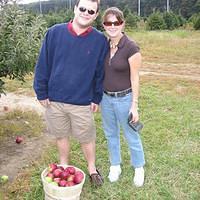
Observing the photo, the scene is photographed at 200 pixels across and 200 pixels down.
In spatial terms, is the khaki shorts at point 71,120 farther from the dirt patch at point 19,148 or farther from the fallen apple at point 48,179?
the dirt patch at point 19,148

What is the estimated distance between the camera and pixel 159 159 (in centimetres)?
413

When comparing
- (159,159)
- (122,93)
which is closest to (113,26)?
(122,93)

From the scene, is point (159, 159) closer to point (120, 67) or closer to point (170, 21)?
point (120, 67)

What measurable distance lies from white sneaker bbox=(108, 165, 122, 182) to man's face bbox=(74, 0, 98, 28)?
1.38 metres

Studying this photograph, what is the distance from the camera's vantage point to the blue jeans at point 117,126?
3334 mm

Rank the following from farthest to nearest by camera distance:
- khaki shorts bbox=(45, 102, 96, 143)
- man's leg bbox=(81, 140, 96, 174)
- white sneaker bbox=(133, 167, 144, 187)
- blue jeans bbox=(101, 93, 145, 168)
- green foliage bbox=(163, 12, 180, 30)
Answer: green foliage bbox=(163, 12, 180, 30) < white sneaker bbox=(133, 167, 144, 187) < man's leg bbox=(81, 140, 96, 174) < blue jeans bbox=(101, 93, 145, 168) < khaki shorts bbox=(45, 102, 96, 143)

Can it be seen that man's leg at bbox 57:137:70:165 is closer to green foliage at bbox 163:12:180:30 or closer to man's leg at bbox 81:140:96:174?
man's leg at bbox 81:140:96:174

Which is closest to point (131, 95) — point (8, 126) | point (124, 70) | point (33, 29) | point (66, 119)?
point (124, 70)

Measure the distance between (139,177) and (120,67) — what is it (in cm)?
106

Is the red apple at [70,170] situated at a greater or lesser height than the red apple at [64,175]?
lesser

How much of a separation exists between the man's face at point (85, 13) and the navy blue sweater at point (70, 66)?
10 cm

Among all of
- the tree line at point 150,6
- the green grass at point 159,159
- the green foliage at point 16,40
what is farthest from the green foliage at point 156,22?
the green foliage at point 16,40

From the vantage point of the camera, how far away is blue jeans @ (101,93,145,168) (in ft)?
10.9

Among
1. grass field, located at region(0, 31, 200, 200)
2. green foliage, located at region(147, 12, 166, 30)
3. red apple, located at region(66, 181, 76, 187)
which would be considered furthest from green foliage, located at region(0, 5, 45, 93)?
green foliage, located at region(147, 12, 166, 30)
